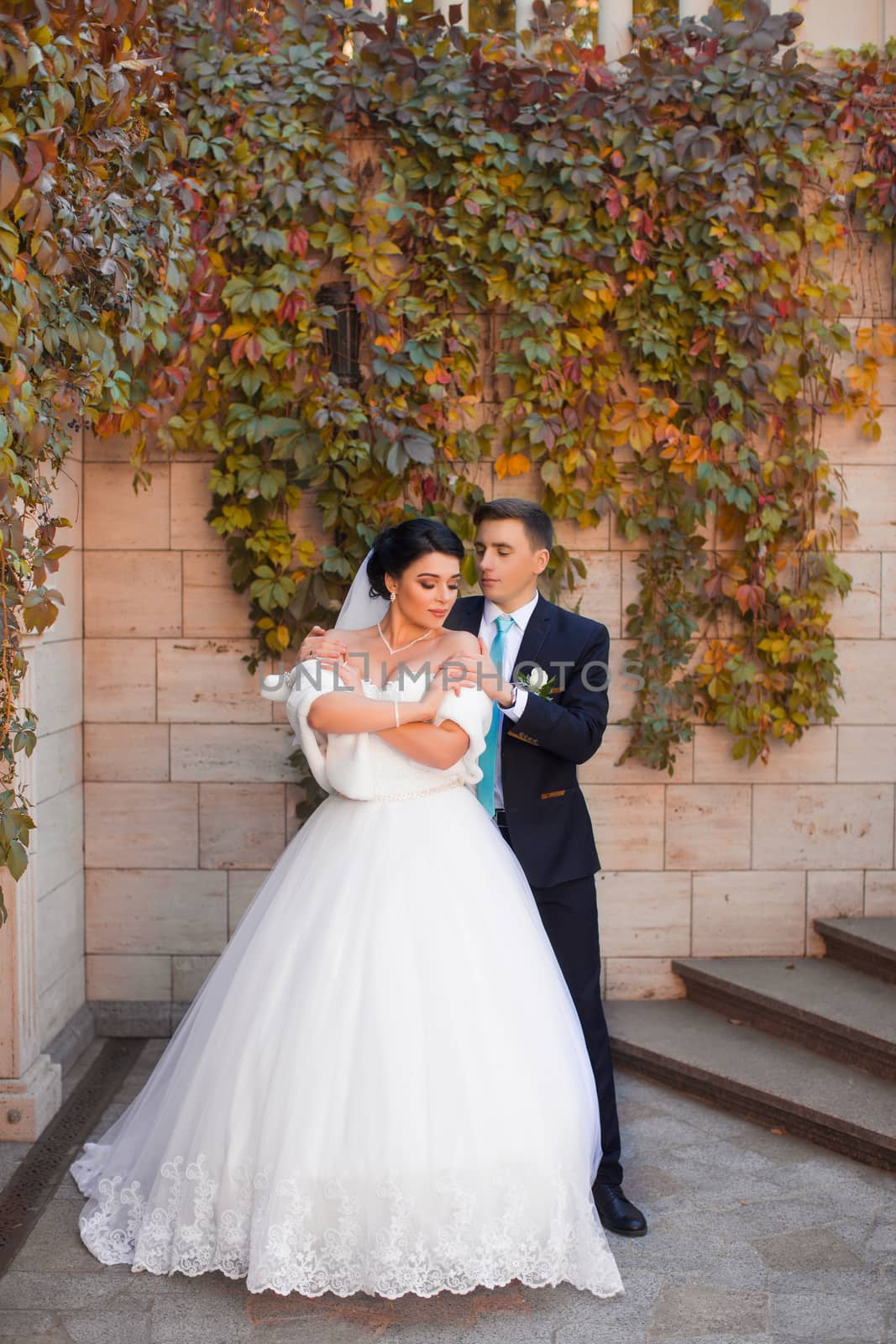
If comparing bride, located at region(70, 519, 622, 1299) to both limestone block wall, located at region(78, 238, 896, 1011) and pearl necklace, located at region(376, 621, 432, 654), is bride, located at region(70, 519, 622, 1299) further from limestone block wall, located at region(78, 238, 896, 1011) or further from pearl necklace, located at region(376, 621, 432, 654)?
limestone block wall, located at region(78, 238, 896, 1011)

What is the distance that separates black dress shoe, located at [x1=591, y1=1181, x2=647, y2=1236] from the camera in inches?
122

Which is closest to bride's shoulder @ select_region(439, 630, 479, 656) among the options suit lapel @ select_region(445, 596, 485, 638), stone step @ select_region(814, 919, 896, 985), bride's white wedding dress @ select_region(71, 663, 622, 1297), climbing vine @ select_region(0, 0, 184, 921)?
bride's white wedding dress @ select_region(71, 663, 622, 1297)

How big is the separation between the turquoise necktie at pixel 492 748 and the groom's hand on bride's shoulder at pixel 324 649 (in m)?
0.47

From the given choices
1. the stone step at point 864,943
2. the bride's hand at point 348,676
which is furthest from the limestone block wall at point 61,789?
the stone step at point 864,943

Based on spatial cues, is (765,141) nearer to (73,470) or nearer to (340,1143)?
(73,470)

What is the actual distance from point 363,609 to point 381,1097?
1.29 m

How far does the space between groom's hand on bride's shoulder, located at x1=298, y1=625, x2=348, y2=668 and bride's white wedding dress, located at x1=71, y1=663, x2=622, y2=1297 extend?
4 centimetres

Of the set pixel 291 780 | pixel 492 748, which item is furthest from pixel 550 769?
pixel 291 780

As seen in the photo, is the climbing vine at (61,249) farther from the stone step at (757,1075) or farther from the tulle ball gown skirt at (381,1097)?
the stone step at (757,1075)

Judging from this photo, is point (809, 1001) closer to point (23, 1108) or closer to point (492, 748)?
point (492, 748)

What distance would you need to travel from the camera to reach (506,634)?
333cm

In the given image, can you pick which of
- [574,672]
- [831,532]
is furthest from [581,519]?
[574,672]

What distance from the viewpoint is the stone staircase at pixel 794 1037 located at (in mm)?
3652

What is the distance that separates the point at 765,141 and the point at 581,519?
1488 mm
